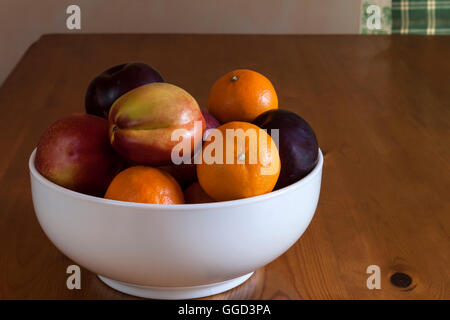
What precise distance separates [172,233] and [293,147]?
14 centimetres

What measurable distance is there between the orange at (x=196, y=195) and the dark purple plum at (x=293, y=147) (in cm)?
7

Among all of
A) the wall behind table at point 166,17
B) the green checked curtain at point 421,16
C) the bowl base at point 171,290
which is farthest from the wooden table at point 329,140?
the wall behind table at point 166,17

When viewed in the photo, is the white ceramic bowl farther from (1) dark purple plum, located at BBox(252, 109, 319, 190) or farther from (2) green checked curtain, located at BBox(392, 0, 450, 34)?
(2) green checked curtain, located at BBox(392, 0, 450, 34)

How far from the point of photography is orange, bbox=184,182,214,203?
0.54 m

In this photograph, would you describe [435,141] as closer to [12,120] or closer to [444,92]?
[444,92]

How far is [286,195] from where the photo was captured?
515 millimetres

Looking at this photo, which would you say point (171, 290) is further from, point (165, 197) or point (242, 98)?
point (242, 98)

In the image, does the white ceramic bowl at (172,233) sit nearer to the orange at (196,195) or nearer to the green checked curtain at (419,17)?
the orange at (196,195)

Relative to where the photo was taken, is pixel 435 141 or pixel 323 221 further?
pixel 435 141

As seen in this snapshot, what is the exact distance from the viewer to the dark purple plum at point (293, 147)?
0.55 m

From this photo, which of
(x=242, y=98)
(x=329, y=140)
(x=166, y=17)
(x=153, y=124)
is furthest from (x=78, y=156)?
(x=166, y=17)

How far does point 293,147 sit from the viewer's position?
56 centimetres

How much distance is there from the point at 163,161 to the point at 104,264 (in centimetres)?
10
